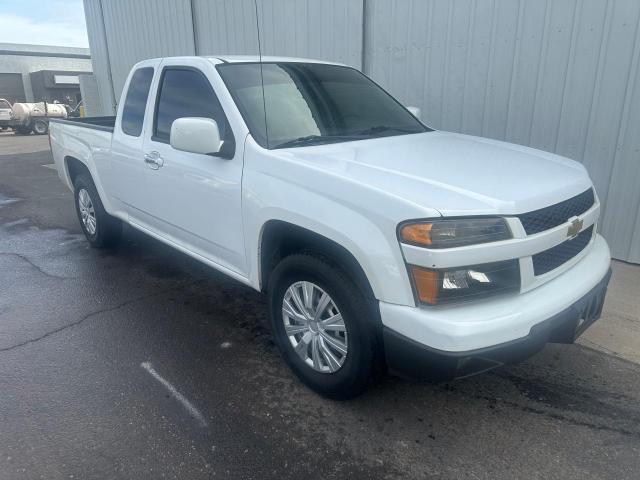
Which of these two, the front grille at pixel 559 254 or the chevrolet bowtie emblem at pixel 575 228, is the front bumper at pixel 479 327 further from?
the chevrolet bowtie emblem at pixel 575 228

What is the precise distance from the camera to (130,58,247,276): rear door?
10.6ft

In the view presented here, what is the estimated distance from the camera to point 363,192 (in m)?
2.41

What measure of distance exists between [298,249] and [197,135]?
925 mm

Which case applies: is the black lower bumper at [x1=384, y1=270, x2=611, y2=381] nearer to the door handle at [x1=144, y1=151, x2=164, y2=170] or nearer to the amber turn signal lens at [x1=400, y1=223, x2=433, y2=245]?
the amber turn signal lens at [x1=400, y1=223, x2=433, y2=245]

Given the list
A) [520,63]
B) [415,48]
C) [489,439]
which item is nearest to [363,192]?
[489,439]

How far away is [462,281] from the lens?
2.27 metres

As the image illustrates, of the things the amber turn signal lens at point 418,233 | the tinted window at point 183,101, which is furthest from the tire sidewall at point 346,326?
the tinted window at point 183,101

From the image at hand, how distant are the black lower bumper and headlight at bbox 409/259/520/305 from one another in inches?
9.0

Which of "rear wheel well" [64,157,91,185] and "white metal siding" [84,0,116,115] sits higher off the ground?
Result: "white metal siding" [84,0,116,115]

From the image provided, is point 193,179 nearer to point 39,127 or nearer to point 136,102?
point 136,102

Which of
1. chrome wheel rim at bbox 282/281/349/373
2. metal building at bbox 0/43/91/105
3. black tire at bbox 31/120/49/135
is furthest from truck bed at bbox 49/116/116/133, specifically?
metal building at bbox 0/43/91/105

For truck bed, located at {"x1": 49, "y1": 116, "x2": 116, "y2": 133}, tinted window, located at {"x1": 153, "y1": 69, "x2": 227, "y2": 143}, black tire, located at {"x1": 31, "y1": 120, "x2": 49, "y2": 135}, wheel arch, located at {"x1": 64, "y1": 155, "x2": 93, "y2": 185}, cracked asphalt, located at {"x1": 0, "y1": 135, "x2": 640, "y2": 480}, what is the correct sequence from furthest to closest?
1. black tire, located at {"x1": 31, "y1": 120, "x2": 49, "y2": 135}
2. wheel arch, located at {"x1": 64, "y1": 155, "x2": 93, "y2": 185}
3. truck bed, located at {"x1": 49, "y1": 116, "x2": 116, "y2": 133}
4. tinted window, located at {"x1": 153, "y1": 69, "x2": 227, "y2": 143}
5. cracked asphalt, located at {"x1": 0, "y1": 135, "x2": 640, "y2": 480}

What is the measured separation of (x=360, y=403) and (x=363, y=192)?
1.26m

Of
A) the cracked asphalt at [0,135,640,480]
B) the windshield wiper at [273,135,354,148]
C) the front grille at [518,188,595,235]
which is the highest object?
the windshield wiper at [273,135,354,148]
